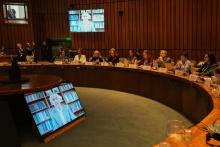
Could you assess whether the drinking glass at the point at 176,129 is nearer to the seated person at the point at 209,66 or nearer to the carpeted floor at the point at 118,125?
the carpeted floor at the point at 118,125

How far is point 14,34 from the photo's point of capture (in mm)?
13227

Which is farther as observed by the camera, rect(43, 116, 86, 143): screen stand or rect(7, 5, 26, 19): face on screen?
rect(7, 5, 26, 19): face on screen

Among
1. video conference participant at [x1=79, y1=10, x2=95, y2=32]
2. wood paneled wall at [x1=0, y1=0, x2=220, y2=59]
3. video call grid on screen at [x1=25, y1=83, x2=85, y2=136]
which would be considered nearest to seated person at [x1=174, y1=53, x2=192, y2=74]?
video call grid on screen at [x1=25, y1=83, x2=85, y2=136]

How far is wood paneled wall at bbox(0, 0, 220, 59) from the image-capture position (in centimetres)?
878

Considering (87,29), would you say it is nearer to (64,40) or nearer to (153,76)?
(64,40)

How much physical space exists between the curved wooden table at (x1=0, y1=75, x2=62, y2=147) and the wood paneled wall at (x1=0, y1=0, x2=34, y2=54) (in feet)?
28.4

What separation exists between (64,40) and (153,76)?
301 inches

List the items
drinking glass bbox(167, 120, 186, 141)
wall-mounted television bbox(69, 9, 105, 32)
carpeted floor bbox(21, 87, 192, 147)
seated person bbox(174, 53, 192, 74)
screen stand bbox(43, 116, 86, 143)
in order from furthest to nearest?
wall-mounted television bbox(69, 9, 105, 32), seated person bbox(174, 53, 192, 74), screen stand bbox(43, 116, 86, 143), carpeted floor bbox(21, 87, 192, 147), drinking glass bbox(167, 120, 186, 141)

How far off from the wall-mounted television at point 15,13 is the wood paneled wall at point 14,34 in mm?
207

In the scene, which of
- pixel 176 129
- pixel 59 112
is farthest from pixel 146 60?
pixel 176 129

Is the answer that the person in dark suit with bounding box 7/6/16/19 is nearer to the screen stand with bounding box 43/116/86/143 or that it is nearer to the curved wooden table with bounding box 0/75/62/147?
the curved wooden table with bounding box 0/75/62/147

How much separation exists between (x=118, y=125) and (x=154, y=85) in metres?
2.04

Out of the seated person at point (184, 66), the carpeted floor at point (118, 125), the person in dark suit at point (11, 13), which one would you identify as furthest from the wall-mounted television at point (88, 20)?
the seated person at point (184, 66)

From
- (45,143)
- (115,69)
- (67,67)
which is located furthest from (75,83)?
(45,143)
